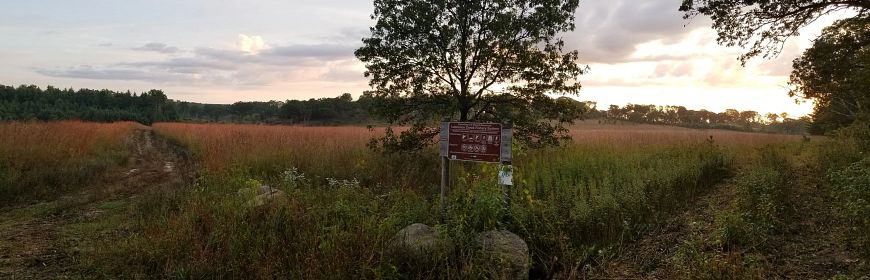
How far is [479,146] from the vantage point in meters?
5.56

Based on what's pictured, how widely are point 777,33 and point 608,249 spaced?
8.98 meters

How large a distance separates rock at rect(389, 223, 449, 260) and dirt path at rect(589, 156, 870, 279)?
1583 millimetres

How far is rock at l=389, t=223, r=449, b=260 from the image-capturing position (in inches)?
182

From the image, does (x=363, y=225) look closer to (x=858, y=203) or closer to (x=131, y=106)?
(x=858, y=203)

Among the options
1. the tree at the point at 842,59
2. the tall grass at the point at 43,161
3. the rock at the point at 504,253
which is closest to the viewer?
the rock at the point at 504,253

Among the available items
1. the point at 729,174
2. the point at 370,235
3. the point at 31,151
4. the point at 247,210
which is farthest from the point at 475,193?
the point at 31,151

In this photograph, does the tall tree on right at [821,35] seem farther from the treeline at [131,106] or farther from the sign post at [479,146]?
the treeline at [131,106]

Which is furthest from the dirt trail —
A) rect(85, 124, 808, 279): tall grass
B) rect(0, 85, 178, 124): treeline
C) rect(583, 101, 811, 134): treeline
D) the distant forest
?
rect(583, 101, 811, 134): treeline

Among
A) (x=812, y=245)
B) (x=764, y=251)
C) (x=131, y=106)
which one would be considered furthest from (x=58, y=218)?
(x=131, y=106)

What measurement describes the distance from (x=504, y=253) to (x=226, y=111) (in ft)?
347

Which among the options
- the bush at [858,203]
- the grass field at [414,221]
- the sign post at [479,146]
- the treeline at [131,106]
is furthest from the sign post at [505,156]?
the treeline at [131,106]

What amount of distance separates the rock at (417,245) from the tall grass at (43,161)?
735 cm

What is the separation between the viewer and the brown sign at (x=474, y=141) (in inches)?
214

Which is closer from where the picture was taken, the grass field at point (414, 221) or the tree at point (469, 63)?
the grass field at point (414, 221)
